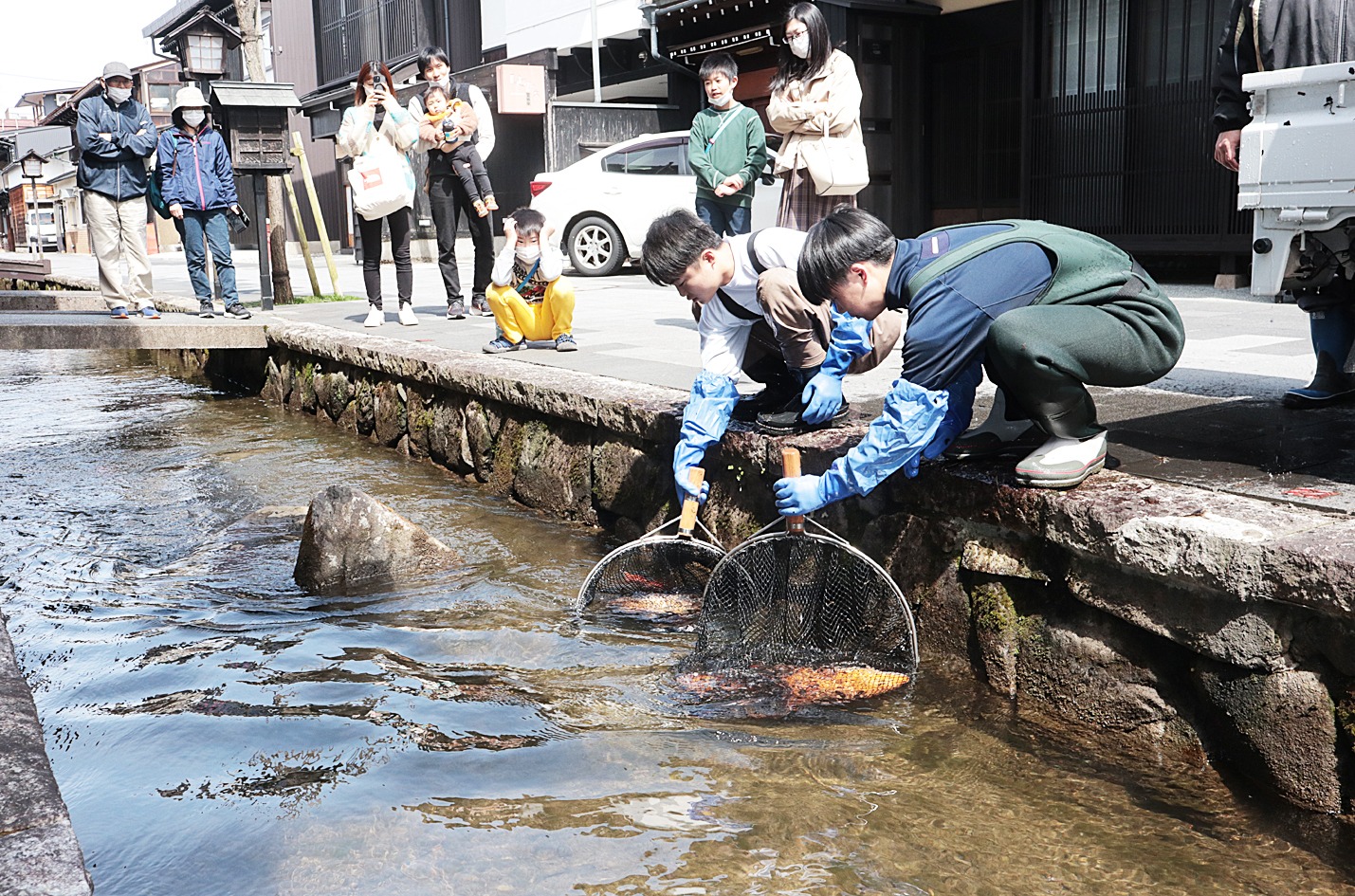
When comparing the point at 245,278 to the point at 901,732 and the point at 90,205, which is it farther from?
the point at 901,732

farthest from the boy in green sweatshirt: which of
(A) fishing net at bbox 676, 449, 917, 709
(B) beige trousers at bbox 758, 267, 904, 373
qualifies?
(A) fishing net at bbox 676, 449, 917, 709

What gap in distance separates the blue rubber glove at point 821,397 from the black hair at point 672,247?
22.6 inches

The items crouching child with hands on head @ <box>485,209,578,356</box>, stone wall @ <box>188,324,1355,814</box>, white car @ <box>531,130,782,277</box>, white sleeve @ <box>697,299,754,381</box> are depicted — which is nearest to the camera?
stone wall @ <box>188,324,1355,814</box>

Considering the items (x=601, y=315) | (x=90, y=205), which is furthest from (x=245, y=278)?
(x=601, y=315)

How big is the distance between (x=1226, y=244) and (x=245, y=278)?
41.4 ft

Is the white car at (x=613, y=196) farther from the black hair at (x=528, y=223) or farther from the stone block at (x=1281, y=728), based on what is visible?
the stone block at (x=1281, y=728)

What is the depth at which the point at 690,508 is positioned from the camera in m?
3.86

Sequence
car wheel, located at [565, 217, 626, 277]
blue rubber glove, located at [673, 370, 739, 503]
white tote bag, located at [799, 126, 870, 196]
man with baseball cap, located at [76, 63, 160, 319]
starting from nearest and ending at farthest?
1. blue rubber glove, located at [673, 370, 739, 503]
2. white tote bag, located at [799, 126, 870, 196]
3. man with baseball cap, located at [76, 63, 160, 319]
4. car wheel, located at [565, 217, 626, 277]

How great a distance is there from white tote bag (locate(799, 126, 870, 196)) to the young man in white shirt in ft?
7.13

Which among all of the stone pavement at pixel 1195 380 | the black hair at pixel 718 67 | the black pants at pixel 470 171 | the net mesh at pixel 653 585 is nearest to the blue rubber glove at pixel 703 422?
the net mesh at pixel 653 585

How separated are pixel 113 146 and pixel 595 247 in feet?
19.2

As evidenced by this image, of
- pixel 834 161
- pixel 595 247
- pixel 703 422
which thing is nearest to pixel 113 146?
pixel 595 247

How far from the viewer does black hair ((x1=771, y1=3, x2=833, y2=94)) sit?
6.09 m

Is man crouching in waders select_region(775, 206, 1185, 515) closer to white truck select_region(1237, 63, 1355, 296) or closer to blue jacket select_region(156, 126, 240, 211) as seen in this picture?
white truck select_region(1237, 63, 1355, 296)
